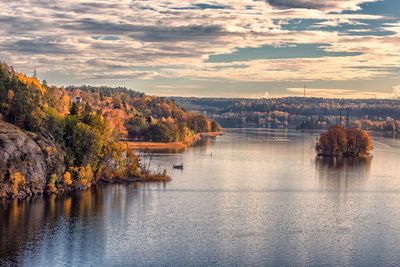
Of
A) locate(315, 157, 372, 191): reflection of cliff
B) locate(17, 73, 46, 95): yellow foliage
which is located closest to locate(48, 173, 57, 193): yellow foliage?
locate(17, 73, 46, 95): yellow foliage

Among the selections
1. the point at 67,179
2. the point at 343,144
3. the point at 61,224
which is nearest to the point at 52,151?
the point at 67,179

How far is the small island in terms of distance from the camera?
436 ft

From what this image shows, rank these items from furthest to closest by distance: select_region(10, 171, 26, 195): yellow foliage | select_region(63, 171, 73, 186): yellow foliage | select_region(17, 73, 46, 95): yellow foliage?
select_region(17, 73, 46, 95): yellow foliage → select_region(63, 171, 73, 186): yellow foliage → select_region(10, 171, 26, 195): yellow foliage

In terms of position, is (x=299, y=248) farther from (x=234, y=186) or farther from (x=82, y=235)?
(x=234, y=186)

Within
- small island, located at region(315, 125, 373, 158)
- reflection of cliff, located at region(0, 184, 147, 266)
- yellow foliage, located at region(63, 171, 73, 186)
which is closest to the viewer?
reflection of cliff, located at region(0, 184, 147, 266)

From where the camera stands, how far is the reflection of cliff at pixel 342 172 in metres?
89.0

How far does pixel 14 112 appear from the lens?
3206 inches

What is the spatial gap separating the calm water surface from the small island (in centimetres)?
3586

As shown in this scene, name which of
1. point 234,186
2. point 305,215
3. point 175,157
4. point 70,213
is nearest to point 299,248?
point 305,215

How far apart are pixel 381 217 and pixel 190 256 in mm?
25703

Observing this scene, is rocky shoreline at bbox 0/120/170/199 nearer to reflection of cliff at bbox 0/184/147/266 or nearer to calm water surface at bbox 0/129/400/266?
reflection of cliff at bbox 0/184/147/266

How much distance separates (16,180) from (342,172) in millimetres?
55774

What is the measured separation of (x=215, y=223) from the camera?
198 ft

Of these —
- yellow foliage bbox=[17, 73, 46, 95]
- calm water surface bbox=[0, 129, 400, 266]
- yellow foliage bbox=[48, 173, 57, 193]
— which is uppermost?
yellow foliage bbox=[17, 73, 46, 95]
